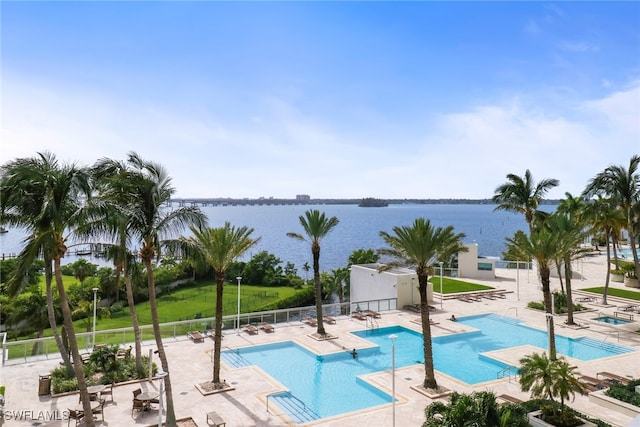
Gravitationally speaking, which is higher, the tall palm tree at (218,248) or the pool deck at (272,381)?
the tall palm tree at (218,248)

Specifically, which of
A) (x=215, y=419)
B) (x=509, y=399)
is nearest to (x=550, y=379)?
(x=509, y=399)

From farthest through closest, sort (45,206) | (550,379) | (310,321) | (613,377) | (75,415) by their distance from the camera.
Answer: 1. (310,321)
2. (613,377)
3. (75,415)
4. (550,379)
5. (45,206)

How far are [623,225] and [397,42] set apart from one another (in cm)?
2335

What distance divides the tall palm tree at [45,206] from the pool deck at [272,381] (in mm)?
4229

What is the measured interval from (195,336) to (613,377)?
1987 cm

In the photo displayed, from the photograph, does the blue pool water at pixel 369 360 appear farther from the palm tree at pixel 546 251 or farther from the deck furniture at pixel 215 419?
the palm tree at pixel 546 251

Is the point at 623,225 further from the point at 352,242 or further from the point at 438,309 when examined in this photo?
the point at 352,242

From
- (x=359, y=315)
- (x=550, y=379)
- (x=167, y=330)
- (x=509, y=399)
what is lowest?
(x=509, y=399)

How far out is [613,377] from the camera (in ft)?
60.6

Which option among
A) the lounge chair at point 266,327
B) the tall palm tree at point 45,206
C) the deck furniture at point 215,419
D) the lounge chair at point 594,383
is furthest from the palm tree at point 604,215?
the tall palm tree at point 45,206

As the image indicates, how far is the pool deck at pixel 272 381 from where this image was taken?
15255 millimetres

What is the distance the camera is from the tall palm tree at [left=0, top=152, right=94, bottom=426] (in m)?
12.3

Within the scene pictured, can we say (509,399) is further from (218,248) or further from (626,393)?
(218,248)

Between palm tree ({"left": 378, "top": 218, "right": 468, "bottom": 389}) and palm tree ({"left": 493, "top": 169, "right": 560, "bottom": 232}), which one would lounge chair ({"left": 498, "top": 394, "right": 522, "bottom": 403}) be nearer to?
palm tree ({"left": 378, "top": 218, "right": 468, "bottom": 389})
